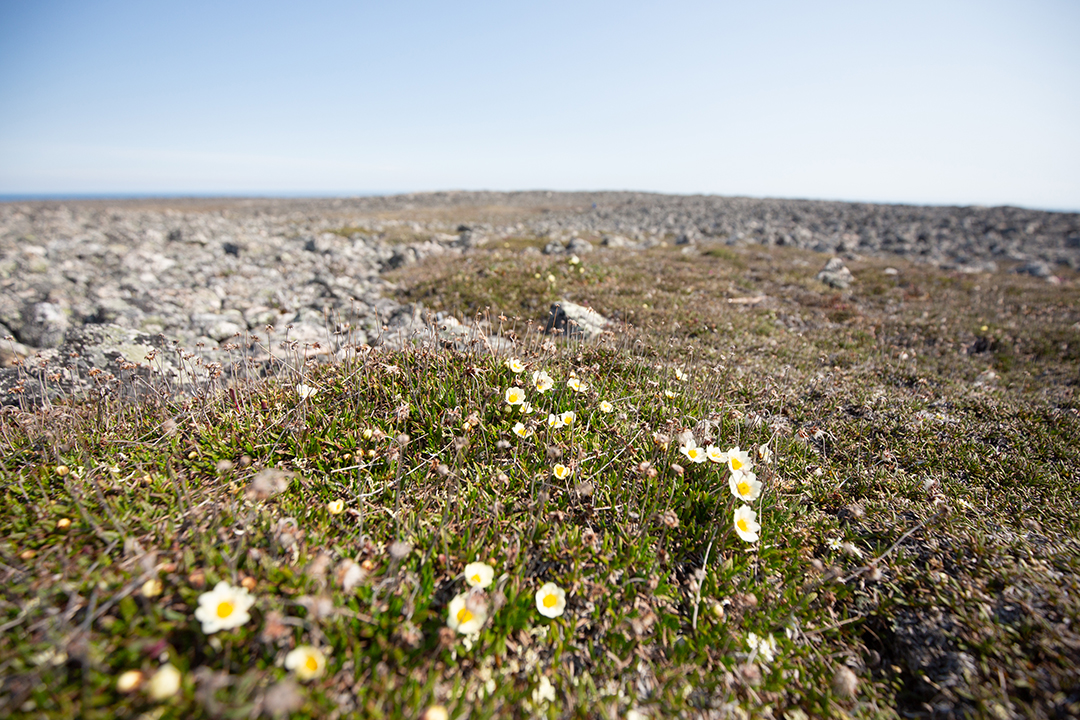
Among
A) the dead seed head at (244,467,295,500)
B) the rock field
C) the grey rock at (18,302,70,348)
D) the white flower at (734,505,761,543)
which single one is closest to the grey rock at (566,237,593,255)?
the rock field

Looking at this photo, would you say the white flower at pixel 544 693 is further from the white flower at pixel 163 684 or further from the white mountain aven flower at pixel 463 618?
the white flower at pixel 163 684

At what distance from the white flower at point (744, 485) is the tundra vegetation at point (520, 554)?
0.19ft

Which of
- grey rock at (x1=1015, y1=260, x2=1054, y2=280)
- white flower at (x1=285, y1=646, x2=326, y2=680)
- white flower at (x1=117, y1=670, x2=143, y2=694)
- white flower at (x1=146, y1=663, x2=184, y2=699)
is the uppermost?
white flower at (x1=146, y1=663, x2=184, y2=699)

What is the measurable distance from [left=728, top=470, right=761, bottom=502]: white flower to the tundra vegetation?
6 cm

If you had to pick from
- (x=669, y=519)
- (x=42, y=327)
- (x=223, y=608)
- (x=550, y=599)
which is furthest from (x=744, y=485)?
(x=42, y=327)

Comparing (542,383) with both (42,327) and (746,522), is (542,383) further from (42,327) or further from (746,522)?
(42,327)

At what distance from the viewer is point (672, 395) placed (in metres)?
4.21

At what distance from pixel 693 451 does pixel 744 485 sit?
0.40 metres

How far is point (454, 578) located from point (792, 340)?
7.05 metres

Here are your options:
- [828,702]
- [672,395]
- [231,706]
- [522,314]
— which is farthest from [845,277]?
[231,706]

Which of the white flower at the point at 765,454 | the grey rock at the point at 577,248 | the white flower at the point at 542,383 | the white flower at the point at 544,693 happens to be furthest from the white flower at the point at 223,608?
the grey rock at the point at 577,248

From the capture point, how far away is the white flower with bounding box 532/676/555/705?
2088 millimetres

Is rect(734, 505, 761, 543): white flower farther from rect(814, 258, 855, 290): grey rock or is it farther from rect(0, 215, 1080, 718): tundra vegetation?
rect(814, 258, 855, 290): grey rock

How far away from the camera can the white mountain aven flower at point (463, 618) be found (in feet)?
6.66
